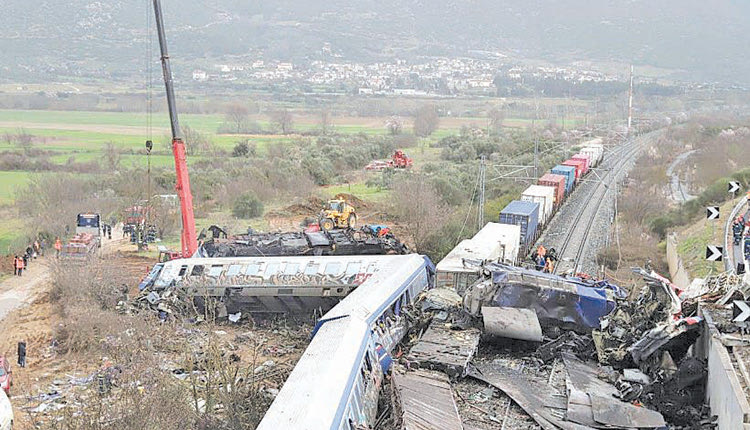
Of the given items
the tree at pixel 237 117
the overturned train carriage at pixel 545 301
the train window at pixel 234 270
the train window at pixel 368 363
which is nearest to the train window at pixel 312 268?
the train window at pixel 234 270

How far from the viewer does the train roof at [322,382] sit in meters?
9.96

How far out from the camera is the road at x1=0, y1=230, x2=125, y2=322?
28141 millimetres

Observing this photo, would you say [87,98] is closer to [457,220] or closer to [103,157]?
[103,157]

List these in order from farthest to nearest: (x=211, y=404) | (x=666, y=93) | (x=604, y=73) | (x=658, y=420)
→ (x=604, y=73), (x=666, y=93), (x=211, y=404), (x=658, y=420)

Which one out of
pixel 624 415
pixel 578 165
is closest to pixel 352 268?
pixel 624 415

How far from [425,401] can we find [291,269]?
11718 millimetres

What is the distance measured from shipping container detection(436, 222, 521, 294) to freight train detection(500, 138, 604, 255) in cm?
211

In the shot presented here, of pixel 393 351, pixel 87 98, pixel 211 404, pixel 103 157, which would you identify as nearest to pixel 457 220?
pixel 393 351

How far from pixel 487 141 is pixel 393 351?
220 ft

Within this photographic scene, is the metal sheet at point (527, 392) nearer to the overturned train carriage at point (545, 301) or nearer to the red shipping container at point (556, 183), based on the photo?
the overturned train carriage at point (545, 301)

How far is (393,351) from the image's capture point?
16.7 m

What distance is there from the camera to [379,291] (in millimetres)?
18031

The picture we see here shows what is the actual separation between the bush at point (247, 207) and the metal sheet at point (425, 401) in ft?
118

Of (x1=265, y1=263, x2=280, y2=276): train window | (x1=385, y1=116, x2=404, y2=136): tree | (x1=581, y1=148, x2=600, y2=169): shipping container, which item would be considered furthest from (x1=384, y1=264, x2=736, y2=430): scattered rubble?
(x1=385, y1=116, x2=404, y2=136): tree
